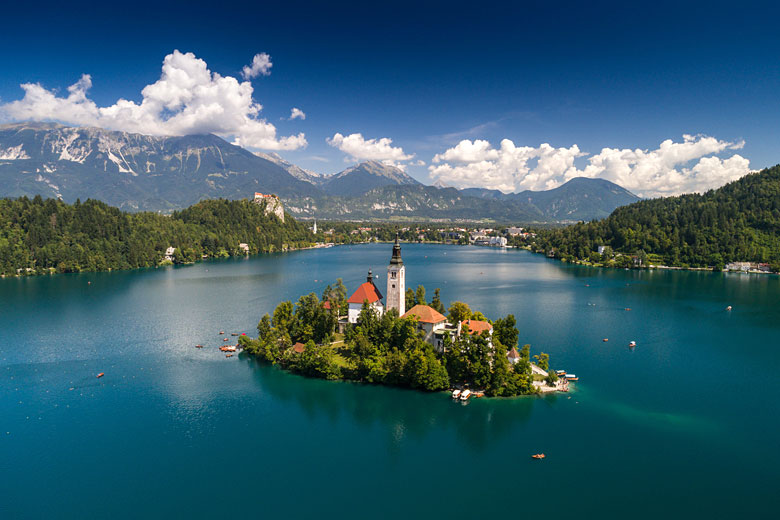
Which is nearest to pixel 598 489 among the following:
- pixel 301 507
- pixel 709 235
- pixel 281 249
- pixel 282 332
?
pixel 301 507

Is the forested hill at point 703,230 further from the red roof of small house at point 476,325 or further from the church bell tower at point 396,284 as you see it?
the church bell tower at point 396,284

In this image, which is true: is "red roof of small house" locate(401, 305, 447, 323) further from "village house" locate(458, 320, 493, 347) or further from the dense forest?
"village house" locate(458, 320, 493, 347)

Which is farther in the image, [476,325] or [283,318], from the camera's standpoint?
[283,318]

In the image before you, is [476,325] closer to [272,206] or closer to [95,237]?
[95,237]

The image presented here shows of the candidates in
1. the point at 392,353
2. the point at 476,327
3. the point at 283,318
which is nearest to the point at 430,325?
the point at 476,327

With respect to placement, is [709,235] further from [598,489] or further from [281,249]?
[281,249]

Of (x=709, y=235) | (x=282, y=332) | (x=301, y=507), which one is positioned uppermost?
(x=709, y=235)

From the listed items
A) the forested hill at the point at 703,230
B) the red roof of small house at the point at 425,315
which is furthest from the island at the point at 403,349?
the forested hill at the point at 703,230
